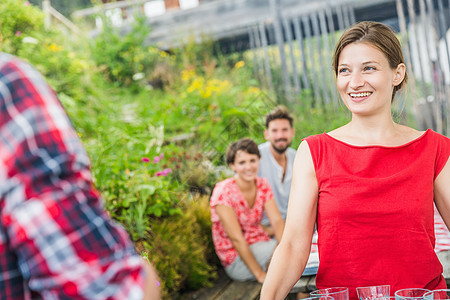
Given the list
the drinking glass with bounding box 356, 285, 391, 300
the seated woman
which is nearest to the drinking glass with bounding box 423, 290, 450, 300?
the drinking glass with bounding box 356, 285, 391, 300

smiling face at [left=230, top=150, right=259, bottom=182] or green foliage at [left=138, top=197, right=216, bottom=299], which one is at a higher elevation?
smiling face at [left=230, top=150, right=259, bottom=182]

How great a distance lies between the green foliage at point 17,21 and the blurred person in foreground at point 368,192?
20.6 ft

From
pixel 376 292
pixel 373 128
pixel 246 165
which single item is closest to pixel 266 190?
pixel 246 165

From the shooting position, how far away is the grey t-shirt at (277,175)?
4.57 metres

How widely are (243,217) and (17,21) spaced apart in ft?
17.2

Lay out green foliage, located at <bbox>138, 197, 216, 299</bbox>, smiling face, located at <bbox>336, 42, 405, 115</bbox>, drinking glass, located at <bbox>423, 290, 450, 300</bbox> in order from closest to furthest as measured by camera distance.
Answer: drinking glass, located at <bbox>423, 290, 450, 300</bbox>, smiling face, located at <bbox>336, 42, 405, 115</bbox>, green foliage, located at <bbox>138, 197, 216, 299</bbox>

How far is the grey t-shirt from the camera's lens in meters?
4.57

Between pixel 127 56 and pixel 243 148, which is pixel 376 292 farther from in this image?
pixel 127 56

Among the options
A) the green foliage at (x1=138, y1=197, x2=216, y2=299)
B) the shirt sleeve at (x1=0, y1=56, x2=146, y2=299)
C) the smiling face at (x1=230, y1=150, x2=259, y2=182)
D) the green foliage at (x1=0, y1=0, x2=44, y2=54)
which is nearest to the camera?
the shirt sleeve at (x1=0, y1=56, x2=146, y2=299)

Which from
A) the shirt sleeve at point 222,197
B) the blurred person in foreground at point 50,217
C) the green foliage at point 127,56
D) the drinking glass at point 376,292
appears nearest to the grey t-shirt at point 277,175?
the shirt sleeve at point 222,197

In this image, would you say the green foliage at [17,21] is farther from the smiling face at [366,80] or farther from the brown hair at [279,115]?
the smiling face at [366,80]

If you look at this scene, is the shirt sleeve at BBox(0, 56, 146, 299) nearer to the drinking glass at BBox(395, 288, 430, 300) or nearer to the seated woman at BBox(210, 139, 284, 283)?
the drinking glass at BBox(395, 288, 430, 300)

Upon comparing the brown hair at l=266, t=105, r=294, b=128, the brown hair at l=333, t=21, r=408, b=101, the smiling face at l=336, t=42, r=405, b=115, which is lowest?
the brown hair at l=266, t=105, r=294, b=128

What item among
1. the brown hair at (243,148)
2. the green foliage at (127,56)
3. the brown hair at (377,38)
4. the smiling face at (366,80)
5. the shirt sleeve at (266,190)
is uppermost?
the green foliage at (127,56)
